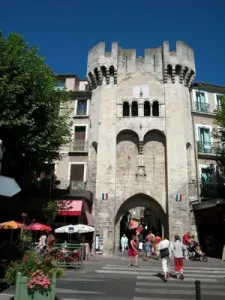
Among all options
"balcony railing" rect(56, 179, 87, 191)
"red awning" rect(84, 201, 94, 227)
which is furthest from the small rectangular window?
"red awning" rect(84, 201, 94, 227)

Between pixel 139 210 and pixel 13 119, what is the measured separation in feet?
145

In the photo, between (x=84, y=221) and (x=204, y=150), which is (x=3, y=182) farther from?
(x=204, y=150)

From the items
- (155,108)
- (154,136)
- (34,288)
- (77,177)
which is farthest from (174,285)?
(155,108)

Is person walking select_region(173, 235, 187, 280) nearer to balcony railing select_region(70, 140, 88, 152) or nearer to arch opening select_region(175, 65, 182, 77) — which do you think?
balcony railing select_region(70, 140, 88, 152)

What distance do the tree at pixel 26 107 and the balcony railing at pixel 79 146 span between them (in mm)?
4959

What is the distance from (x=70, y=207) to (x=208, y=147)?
1255 centimetres

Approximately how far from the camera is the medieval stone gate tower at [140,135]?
21016 mm

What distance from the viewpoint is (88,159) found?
22703mm

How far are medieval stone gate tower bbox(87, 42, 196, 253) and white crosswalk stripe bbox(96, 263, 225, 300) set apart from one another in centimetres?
833

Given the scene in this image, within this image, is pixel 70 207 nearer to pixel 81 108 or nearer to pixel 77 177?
pixel 77 177

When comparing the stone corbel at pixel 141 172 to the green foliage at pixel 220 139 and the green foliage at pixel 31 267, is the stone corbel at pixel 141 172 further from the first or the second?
the green foliage at pixel 31 267

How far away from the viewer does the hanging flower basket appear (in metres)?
5.70

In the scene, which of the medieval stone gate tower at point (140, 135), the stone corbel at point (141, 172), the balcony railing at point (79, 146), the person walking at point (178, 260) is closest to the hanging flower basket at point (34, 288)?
the person walking at point (178, 260)

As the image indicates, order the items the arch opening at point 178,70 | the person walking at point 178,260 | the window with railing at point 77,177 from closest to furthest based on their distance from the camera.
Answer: the person walking at point 178,260, the window with railing at point 77,177, the arch opening at point 178,70
